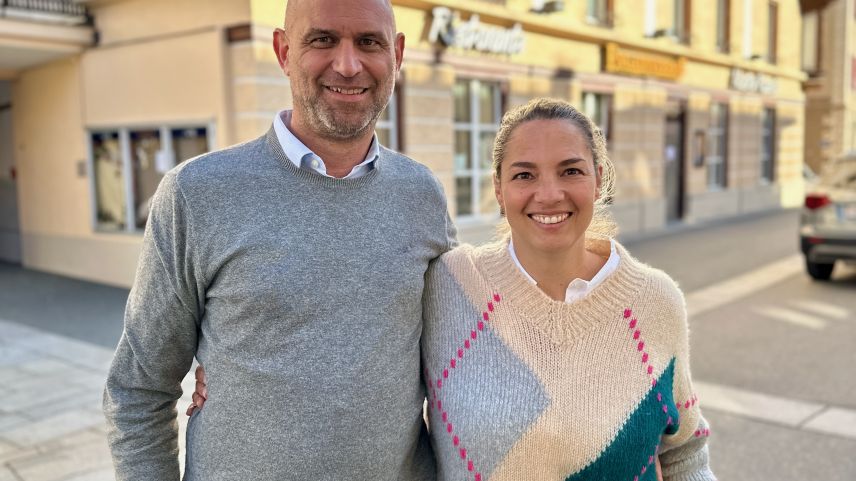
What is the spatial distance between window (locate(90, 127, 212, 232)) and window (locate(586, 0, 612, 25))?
838 cm

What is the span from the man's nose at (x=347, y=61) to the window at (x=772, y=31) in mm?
21987

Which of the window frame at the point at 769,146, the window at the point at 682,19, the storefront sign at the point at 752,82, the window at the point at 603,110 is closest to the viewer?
the window at the point at 603,110

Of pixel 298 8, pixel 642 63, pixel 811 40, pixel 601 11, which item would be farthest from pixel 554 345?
pixel 811 40

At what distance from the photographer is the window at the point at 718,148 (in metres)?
19.0

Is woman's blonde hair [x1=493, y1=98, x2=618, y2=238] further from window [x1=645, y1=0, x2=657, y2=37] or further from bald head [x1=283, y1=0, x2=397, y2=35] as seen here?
window [x1=645, y1=0, x2=657, y2=37]

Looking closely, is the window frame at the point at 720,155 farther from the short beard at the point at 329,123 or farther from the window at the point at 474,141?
the short beard at the point at 329,123

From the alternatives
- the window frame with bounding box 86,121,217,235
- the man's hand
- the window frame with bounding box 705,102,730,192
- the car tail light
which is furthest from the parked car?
the man's hand

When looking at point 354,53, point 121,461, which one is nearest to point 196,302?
point 121,461

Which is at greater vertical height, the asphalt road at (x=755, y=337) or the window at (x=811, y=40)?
the window at (x=811, y=40)

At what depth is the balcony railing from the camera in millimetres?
9500

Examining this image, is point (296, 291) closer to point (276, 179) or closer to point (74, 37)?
point (276, 179)

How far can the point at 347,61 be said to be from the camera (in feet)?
6.40

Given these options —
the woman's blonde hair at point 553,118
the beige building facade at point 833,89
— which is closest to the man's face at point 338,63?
the woman's blonde hair at point 553,118

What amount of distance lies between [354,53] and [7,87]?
1267 centimetres
